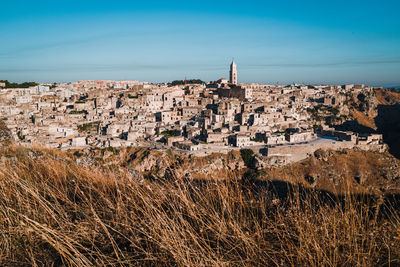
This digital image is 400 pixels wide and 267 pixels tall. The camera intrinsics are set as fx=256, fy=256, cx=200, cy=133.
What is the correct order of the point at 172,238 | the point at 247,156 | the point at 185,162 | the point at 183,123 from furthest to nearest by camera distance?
the point at 183,123, the point at 247,156, the point at 185,162, the point at 172,238

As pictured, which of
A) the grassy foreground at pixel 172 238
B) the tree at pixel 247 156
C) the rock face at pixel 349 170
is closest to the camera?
the grassy foreground at pixel 172 238

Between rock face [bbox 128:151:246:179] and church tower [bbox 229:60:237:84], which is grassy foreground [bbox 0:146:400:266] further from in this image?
church tower [bbox 229:60:237:84]

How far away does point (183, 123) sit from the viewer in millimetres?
30906

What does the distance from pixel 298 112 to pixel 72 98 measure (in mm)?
34624

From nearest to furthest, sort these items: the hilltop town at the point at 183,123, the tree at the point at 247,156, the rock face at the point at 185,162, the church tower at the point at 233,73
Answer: the rock face at the point at 185,162 → the tree at the point at 247,156 → the hilltop town at the point at 183,123 → the church tower at the point at 233,73

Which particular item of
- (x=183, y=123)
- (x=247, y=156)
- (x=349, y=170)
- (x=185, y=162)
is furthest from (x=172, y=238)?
(x=183, y=123)

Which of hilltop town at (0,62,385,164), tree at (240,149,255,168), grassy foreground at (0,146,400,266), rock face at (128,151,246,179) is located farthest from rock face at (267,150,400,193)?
grassy foreground at (0,146,400,266)

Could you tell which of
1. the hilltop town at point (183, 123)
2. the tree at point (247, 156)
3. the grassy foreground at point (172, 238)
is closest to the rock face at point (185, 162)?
the tree at point (247, 156)

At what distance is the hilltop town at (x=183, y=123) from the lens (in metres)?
25.0

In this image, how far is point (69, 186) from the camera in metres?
3.06

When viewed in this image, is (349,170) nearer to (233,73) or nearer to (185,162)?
(185,162)

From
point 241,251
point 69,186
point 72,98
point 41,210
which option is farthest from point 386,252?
point 72,98

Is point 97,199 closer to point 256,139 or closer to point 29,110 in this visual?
point 256,139

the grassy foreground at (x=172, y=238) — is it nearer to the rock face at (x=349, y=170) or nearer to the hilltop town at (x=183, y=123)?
the rock face at (x=349, y=170)
